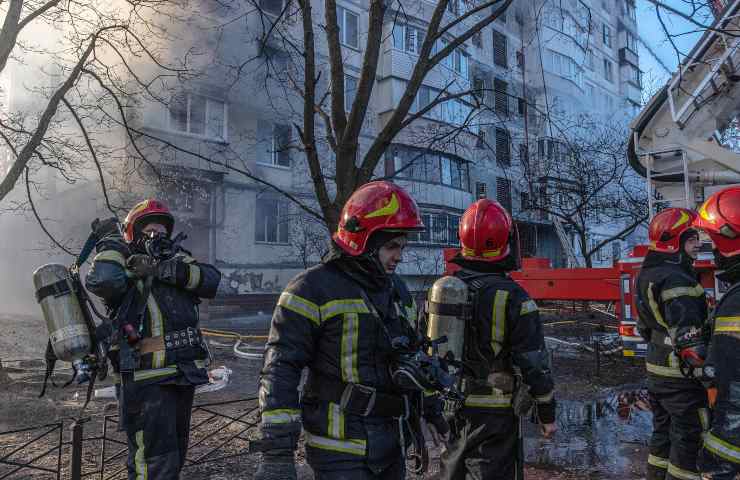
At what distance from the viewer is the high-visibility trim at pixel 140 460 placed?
2805mm

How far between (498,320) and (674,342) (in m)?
1.31

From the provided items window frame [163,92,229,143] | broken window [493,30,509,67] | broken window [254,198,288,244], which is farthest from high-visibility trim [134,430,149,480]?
broken window [493,30,509,67]

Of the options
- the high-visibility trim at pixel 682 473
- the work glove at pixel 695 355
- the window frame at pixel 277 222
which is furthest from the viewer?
the window frame at pixel 277 222

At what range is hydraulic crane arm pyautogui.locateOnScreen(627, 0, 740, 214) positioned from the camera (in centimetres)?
653

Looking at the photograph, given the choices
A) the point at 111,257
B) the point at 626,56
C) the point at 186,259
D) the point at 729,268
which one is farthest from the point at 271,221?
the point at 626,56

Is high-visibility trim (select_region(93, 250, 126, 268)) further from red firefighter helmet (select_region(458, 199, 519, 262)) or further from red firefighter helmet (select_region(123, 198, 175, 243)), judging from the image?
red firefighter helmet (select_region(458, 199, 519, 262))

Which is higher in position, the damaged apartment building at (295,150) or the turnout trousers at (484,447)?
the damaged apartment building at (295,150)

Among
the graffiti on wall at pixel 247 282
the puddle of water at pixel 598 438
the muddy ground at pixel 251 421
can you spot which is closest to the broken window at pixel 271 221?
the graffiti on wall at pixel 247 282

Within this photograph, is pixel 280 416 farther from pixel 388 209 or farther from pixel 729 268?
pixel 729 268

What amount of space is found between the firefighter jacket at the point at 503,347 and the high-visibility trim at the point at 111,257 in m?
2.01

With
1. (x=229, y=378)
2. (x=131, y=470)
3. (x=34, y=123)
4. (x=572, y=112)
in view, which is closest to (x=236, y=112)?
(x=34, y=123)

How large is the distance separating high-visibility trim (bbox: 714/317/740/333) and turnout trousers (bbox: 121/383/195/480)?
9.07 ft

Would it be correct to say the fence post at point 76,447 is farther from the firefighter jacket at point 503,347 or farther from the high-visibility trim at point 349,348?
the firefighter jacket at point 503,347

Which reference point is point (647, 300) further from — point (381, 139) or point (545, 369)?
point (381, 139)
